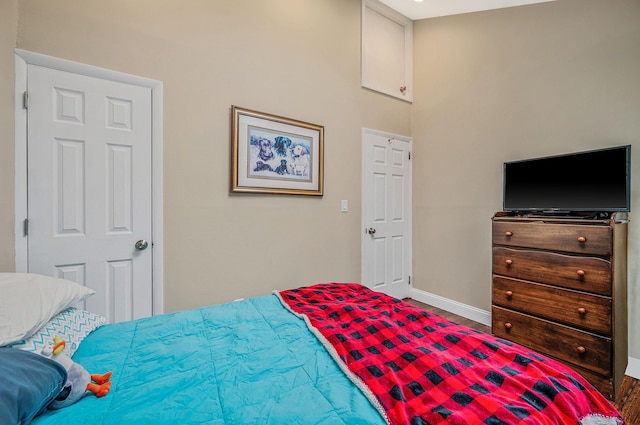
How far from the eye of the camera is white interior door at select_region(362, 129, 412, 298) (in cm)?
332

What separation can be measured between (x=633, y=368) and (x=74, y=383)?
3.33 m

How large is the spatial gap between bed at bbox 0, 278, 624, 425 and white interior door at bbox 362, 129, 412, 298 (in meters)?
1.93

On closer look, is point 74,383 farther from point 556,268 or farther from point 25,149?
point 556,268

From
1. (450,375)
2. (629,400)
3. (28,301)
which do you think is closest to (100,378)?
(28,301)

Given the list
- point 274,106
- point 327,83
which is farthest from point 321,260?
point 327,83

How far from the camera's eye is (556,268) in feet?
6.88

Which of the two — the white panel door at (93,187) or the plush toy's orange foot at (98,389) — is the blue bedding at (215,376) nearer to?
the plush toy's orange foot at (98,389)

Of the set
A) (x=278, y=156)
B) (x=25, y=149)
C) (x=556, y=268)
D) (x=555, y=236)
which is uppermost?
(x=278, y=156)

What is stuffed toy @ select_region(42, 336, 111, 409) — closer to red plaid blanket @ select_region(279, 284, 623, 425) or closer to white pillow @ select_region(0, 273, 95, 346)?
white pillow @ select_region(0, 273, 95, 346)

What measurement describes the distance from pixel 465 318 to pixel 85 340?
10.8ft

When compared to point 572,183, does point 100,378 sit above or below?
below

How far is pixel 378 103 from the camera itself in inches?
134

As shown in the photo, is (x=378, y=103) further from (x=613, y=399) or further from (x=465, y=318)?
(x=613, y=399)

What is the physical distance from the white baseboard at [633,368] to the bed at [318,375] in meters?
1.86
